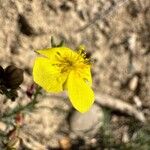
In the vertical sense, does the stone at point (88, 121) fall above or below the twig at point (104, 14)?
below

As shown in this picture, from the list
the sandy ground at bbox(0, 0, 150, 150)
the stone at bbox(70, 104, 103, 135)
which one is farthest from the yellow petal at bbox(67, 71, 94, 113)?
the stone at bbox(70, 104, 103, 135)

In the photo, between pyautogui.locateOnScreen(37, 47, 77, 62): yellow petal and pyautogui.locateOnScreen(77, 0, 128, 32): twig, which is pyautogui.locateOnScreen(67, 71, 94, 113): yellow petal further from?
pyautogui.locateOnScreen(77, 0, 128, 32): twig

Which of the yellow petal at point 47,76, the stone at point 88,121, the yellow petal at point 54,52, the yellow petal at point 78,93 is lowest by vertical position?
the stone at point 88,121

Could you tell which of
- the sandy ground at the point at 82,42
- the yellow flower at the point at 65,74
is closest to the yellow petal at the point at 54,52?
the yellow flower at the point at 65,74

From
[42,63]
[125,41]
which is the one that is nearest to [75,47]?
[125,41]

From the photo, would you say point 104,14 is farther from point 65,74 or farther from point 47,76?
point 47,76

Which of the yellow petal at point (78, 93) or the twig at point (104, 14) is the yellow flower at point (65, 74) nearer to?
the yellow petal at point (78, 93)

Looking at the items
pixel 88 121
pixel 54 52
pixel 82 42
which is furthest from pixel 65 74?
pixel 88 121

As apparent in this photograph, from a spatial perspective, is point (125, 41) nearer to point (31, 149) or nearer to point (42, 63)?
point (31, 149)
